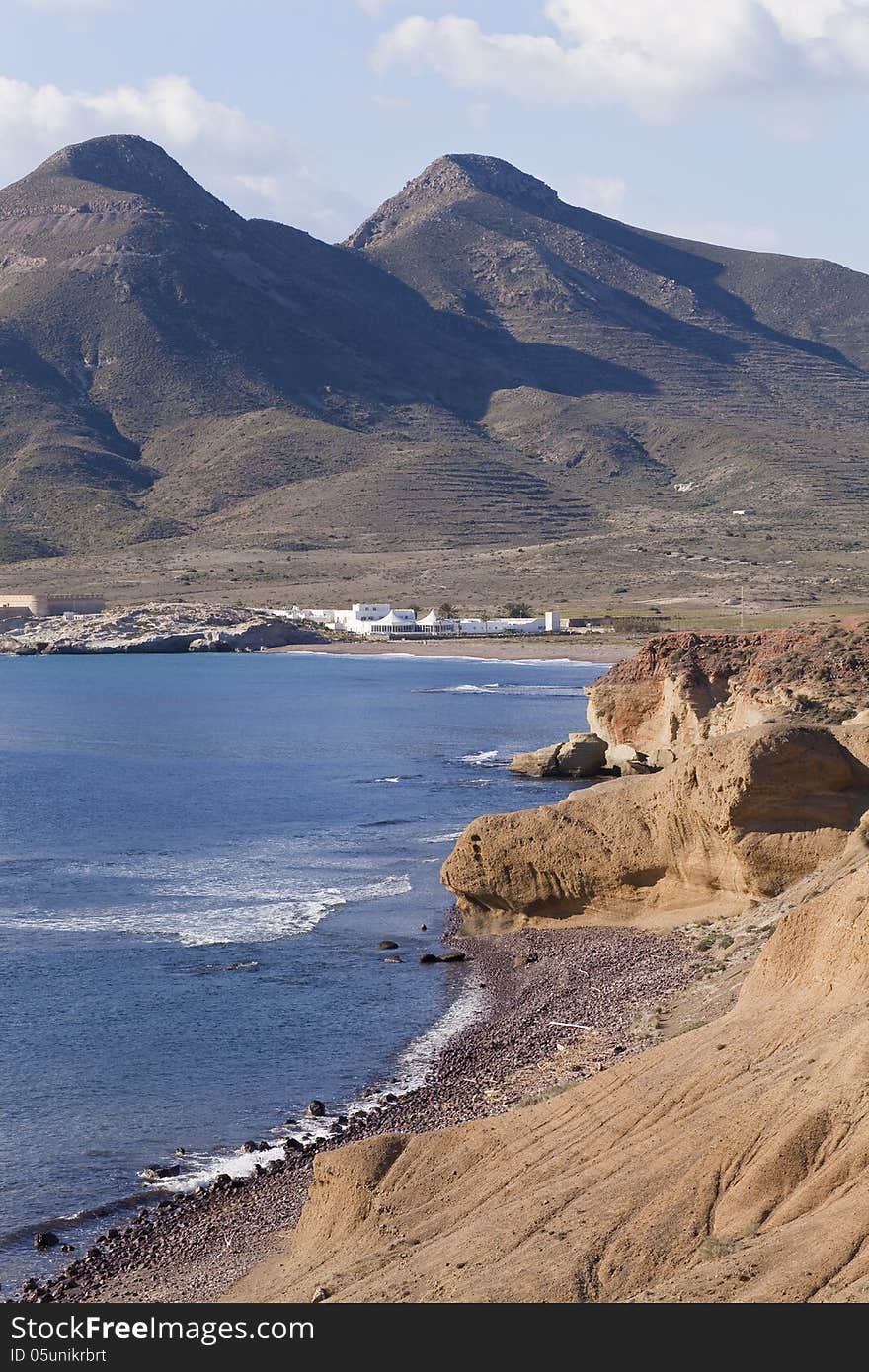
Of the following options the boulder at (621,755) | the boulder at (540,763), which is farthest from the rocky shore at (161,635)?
the boulder at (621,755)

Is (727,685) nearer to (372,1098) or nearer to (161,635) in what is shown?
(372,1098)

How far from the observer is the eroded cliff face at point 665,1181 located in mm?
12750

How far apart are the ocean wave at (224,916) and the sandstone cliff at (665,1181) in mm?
18885

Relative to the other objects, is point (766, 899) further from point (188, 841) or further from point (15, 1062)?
point (188, 841)

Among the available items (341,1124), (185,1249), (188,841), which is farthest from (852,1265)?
(188,841)

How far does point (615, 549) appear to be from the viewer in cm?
18700

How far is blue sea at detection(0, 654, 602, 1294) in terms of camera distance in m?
23.6

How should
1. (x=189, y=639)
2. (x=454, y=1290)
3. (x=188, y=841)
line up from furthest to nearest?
1. (x=189, y=639)
2. (x=188, y=841)
3. (x=454, y=1290)

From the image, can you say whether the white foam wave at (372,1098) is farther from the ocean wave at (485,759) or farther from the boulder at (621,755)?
the ocean wave at (485,759)

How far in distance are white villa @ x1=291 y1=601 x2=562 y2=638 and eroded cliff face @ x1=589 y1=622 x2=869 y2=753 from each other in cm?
8914

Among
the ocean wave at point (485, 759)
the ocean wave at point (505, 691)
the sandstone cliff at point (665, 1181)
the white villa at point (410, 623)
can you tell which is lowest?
the ocean wave at point (485, 759)

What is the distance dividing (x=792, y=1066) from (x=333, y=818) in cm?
3885

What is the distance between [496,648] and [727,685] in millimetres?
89225

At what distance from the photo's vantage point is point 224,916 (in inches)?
1486
